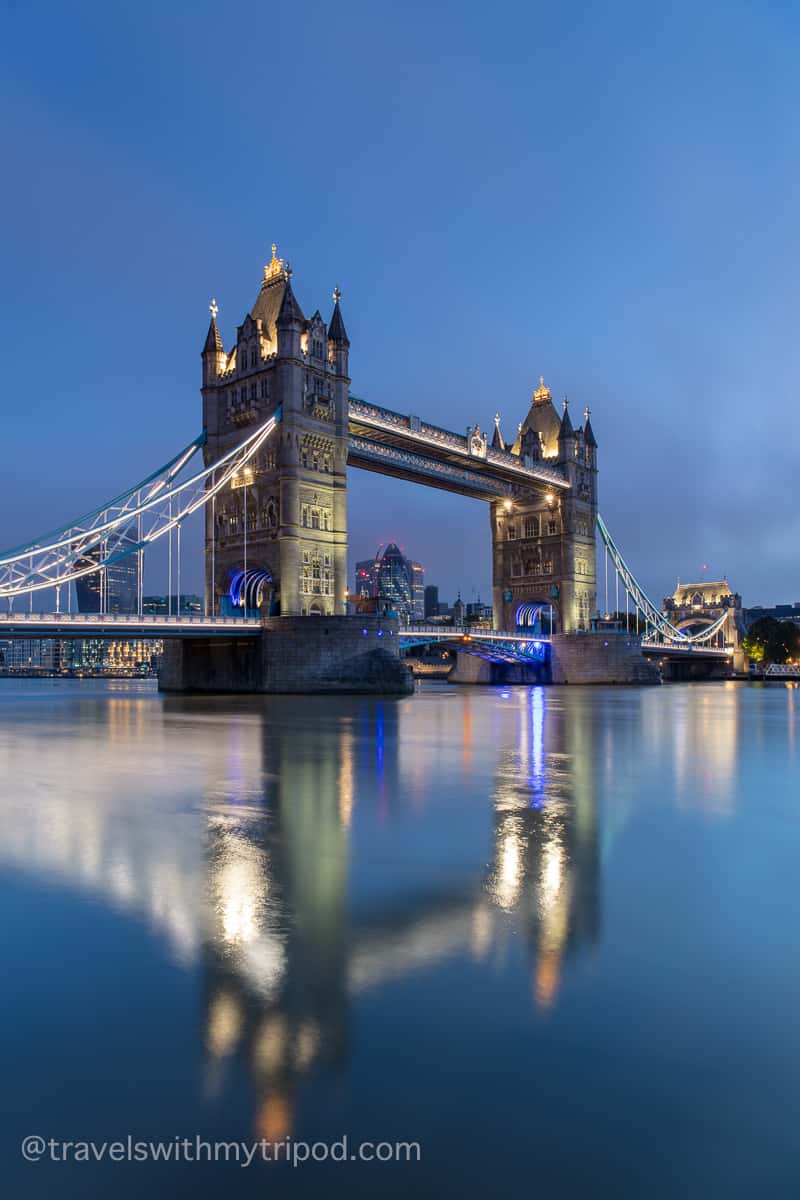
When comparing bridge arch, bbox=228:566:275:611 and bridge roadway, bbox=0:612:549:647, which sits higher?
bridge arch, bbox=228:566:275:611

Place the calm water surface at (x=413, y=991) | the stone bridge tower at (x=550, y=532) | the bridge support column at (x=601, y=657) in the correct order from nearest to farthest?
the calm water surface at (x=413, y=991) → the bridge support column at (x=601, y=657) → the stone bridge tower at (x=550, y=532)

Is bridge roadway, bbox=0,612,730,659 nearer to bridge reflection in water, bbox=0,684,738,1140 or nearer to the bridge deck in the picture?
the bridge deck

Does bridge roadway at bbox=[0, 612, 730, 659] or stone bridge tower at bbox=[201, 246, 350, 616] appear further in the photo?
stone bridge tower at bbox=[201, 246, 350, 616]

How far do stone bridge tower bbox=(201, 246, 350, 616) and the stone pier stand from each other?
8.04 ft

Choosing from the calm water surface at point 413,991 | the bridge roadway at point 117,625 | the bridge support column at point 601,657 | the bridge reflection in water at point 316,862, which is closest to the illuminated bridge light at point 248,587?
the bridge roadway at point 117,625

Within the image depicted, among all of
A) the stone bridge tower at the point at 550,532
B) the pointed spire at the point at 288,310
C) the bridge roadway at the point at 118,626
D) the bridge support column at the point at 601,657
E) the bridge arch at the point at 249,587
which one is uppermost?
the pointed spire at the point at 288,310

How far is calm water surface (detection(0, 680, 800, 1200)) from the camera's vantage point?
286 cm

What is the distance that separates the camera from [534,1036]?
3621mm

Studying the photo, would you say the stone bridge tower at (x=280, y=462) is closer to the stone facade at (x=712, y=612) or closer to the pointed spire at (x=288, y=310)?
the pointed spire at (x=288, y=310)

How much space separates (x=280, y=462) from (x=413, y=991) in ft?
138

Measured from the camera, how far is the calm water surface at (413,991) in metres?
2.86

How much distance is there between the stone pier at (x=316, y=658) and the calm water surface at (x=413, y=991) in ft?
102

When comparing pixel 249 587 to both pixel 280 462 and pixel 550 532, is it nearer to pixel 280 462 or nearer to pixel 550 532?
pixel 280 462

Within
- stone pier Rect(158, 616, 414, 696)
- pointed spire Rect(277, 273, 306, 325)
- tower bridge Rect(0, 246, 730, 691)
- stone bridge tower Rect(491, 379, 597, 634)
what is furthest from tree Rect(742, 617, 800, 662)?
pointed spire Rect(277, 273, 306, 325)
